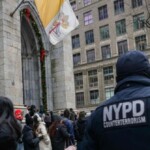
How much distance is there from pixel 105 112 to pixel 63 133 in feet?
23.9

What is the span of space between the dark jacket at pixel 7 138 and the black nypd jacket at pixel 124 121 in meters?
0.83

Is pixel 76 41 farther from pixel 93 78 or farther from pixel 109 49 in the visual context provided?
pixel 93 78

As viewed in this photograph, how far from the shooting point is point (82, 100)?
55406 mm

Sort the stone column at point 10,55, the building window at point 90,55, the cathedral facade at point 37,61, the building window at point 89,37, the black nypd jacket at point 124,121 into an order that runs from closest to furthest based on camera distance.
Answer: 1. the black nypd jacket at point 124,121
2. the stone column at point 10,55
3. the cathedral facade at point 37,61
4. the building window at point 90,55
5. the building window at point 89,37

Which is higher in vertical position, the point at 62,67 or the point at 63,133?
the point at 62,67

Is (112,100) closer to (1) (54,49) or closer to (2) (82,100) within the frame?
(1) (54,49)

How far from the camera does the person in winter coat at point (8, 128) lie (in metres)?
3.54

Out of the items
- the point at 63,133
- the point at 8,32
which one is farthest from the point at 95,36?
the point at 63,133

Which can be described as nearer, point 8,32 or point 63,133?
point 63,133

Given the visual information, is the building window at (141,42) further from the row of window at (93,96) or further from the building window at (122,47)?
the row of window at (93,96)

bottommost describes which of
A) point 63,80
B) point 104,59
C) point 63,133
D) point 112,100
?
point 63,133

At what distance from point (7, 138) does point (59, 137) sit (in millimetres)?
6739

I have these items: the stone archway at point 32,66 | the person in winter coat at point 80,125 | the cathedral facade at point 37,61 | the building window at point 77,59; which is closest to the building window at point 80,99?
the building window at point 77,59

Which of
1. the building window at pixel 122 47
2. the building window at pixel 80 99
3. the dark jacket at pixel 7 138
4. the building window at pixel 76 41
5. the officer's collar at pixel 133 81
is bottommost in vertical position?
the dark jacket at pixel 7 138
